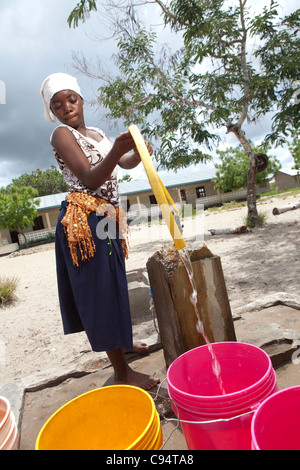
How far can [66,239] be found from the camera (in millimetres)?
1660

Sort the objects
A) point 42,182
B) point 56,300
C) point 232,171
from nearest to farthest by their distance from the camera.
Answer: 1. point 56,300
2. point 232,171
3. point 42,182

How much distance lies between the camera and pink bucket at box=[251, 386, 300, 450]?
2.48ft

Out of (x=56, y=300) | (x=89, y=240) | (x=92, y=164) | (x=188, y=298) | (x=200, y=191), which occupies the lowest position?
(x=56, y=300)

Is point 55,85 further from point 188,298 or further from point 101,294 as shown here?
point 188,298

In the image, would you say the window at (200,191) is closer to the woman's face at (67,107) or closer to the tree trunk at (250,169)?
the tree trunk at (250,169)

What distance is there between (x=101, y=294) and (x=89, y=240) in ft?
0.94

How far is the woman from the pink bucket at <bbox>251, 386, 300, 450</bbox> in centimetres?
93

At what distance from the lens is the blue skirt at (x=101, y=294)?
1.60m

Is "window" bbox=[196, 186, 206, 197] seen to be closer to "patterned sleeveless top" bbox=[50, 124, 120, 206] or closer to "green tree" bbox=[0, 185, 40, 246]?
"green tree" bbox=[0, 185, 40, 246]

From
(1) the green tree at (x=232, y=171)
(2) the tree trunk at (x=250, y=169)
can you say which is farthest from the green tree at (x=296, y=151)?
(2) the tree trunk at (x=250, y=169)

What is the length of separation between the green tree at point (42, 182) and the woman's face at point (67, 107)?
39.9 metres

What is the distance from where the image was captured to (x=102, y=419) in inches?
38.1

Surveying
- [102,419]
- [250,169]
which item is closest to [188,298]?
[102,419]
